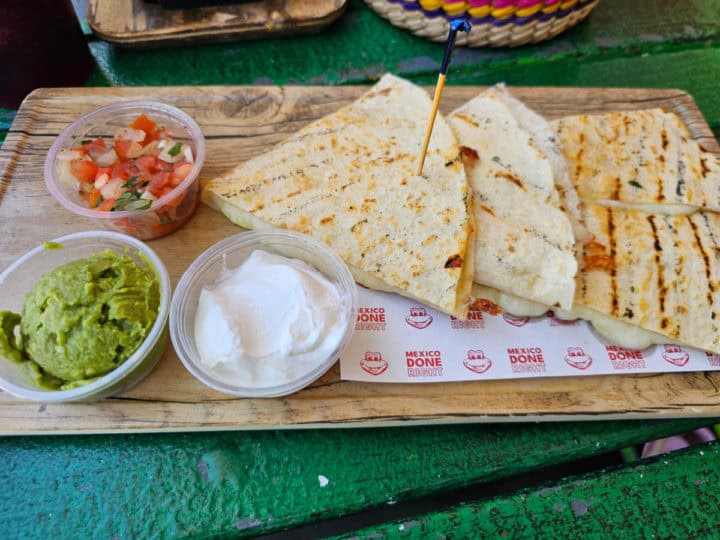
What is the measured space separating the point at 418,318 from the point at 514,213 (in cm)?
55

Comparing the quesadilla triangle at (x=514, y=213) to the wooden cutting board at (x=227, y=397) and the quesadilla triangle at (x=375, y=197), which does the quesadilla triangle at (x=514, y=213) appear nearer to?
the quesadilla triangle at (x=375, y=197)

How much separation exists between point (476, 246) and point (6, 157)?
202 centimetres

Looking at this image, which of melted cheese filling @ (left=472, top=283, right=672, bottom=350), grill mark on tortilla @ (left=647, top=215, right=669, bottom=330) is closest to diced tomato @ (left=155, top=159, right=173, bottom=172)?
melted cheese filling @ (left=472, top=283, right=672, bottom=350)

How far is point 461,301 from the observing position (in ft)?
5.84

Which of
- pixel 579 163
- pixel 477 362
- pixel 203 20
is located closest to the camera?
pixel 477 362

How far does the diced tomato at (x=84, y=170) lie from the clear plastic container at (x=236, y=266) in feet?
1.85

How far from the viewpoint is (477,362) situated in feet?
5.79

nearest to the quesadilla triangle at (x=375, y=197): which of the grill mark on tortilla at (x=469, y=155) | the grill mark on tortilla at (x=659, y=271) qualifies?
the grill mark on tortilla at (x=469, y=155)

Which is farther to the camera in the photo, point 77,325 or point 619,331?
point 619,331

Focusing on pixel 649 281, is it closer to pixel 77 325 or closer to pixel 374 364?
pixel 374 364

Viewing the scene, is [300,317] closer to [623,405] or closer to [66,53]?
[623,405]

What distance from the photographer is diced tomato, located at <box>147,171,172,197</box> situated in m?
1.87

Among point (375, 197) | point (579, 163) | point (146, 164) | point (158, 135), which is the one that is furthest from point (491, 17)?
point (146, 164)

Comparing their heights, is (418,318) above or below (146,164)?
below
